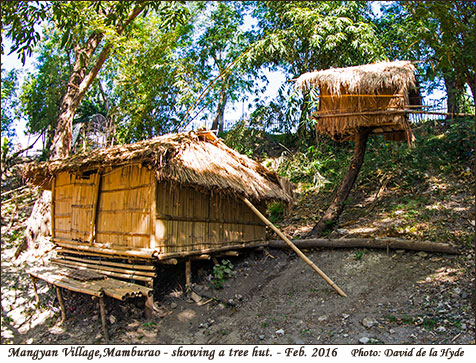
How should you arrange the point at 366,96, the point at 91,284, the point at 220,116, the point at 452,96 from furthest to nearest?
the point at 220,116 < the point at 366,96 < the point at 452,96 < the point at 91,284

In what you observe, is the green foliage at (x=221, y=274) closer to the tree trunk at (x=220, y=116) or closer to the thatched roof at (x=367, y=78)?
the thatched roof at (x=367, y=78)

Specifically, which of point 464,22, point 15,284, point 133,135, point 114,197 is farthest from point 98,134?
point 464,22

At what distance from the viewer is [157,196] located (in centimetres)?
629

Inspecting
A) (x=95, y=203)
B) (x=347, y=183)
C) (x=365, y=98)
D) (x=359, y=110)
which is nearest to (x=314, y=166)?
(x=347, y=183)

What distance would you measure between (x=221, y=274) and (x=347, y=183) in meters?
3.62

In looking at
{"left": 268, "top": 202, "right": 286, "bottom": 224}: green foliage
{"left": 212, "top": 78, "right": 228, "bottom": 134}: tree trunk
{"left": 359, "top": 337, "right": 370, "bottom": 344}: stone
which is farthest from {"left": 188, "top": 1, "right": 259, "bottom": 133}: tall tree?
{"left": 359, "top": 337, "right": 370, "bottom": 344}: stone

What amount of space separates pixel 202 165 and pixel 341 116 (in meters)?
3.20

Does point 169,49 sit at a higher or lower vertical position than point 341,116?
higher

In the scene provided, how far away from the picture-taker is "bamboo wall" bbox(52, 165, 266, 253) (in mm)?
6320

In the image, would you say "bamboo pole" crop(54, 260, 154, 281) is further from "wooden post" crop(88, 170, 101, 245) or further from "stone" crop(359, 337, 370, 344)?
"stone" crop(359, 337, 370, 344)

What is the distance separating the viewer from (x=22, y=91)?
1864 centimetres

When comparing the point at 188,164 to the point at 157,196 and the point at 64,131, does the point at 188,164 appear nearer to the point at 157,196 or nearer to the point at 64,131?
the point at 157,196

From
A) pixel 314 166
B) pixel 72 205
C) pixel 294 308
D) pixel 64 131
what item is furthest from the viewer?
pixel 314 166

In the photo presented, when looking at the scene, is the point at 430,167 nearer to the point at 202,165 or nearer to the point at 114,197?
the point at 202,165
